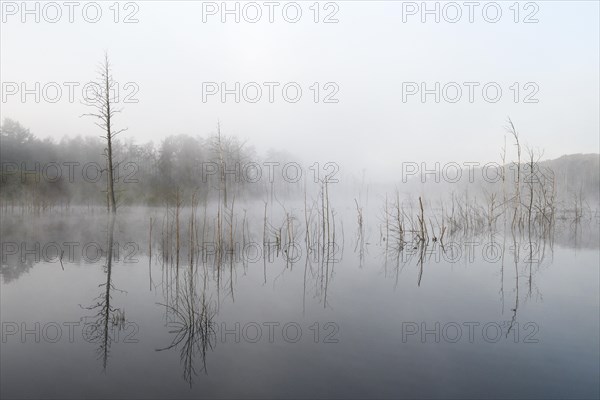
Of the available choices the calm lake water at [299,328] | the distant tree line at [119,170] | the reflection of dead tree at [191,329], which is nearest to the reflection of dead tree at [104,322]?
the calm lake water at [299,328]

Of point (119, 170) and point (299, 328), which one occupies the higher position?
point (119, 170)

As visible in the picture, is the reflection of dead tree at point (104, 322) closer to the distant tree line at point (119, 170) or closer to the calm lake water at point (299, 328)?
the calm lake water at point (299, 328)

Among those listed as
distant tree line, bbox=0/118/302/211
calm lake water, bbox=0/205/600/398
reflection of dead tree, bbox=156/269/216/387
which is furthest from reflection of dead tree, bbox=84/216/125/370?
distant tree line, bbox=0/118/302/211

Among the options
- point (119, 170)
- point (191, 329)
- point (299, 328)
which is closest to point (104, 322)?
point (191, 329)

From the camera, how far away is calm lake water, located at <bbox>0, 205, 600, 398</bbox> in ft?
8.40

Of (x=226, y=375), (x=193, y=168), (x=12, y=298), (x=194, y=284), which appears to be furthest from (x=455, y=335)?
(x=193, y=168)

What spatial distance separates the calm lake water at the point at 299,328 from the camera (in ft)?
8.40

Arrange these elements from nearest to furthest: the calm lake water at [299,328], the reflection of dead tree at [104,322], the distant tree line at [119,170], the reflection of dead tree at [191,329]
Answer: the calm lake water at [299,328] → the reflection of dead tree at [191,329] → the reflection of dead tree at [104,322] → the distant tree line at [119,170]

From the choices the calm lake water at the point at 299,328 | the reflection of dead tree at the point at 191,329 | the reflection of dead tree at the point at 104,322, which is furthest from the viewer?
the reflection of dead tree at the point at 104,322

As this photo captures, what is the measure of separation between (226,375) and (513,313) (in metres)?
3.44

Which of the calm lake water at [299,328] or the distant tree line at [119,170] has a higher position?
the distant tree line at [119,170]

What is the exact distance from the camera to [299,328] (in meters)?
3.70

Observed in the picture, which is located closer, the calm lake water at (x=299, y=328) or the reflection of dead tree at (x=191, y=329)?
the calm lake water at (x=299, y=328)

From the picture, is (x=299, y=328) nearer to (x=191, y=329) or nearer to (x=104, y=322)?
(x=191, y=329)
